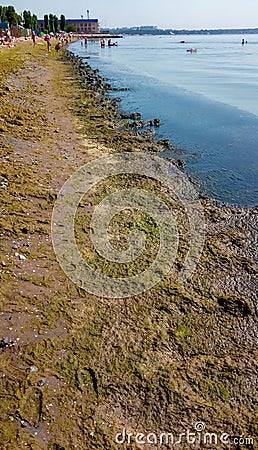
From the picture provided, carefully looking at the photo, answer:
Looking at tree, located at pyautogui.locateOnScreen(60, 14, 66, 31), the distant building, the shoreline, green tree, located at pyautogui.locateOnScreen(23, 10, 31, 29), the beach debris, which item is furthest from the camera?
the distant building

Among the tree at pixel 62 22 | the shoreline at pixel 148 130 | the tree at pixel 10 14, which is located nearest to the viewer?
the shoreline at pixel 148 130

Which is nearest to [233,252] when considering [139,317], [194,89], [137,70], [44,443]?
[139,317]

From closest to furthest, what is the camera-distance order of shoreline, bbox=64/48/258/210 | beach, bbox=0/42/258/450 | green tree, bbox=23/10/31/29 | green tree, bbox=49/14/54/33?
beach, bbox=0/42/258/450 → shoreline, bbox=64/48/258/210 → green tree, bbox=23/10/31/29 → green tree, bbox=49/14/54/33

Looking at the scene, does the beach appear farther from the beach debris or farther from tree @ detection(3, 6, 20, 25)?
tree @ detection(3, 6, 20, 25)

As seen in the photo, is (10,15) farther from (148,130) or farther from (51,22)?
(148,130)

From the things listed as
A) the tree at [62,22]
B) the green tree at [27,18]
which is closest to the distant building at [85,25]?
the tree at [62,22]

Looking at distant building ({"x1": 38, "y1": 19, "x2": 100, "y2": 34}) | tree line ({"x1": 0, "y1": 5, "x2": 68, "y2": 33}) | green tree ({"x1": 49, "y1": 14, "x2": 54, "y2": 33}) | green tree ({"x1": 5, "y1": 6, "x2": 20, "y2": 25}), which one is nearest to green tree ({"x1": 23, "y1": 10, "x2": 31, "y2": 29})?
tree line ({"x1": 0, "y1": 5, "x2": 68, "y2": 33})

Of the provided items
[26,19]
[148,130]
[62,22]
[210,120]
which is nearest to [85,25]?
[62,22]

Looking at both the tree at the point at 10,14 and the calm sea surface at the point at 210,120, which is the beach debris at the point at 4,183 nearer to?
the calm sea surface at the point at 210,120
